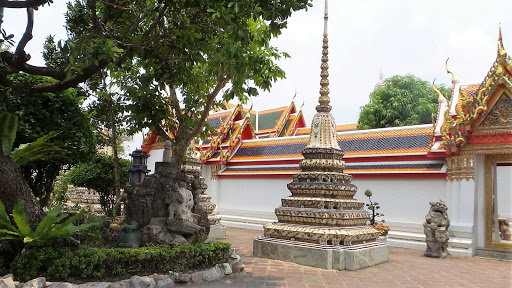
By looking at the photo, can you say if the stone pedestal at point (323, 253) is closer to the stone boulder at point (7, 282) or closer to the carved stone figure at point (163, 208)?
the carved stone figure at point (163, 208)

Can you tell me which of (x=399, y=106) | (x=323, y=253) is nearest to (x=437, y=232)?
(x=323, y=253)

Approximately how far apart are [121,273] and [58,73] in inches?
119

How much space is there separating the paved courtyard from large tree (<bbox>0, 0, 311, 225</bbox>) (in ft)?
10.7

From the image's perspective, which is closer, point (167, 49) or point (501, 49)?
point (167, 49)

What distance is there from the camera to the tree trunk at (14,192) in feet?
20.5

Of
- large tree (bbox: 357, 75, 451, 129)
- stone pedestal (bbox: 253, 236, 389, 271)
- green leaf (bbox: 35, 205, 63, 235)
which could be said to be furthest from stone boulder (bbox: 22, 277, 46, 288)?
large tree (bbox: 357, 75, 451, 129)

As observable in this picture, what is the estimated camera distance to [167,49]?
24.8ft

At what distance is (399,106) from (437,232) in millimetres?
15971

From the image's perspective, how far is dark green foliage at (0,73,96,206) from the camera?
8.73 metres

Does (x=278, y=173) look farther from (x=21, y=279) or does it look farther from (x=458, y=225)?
(x=21, y=279)

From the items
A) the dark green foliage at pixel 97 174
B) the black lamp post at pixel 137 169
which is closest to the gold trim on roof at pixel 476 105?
the black lamp post at pixel 137 169

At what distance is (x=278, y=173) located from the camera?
1639 cm

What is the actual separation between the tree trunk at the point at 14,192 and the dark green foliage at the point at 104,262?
2.49 feet

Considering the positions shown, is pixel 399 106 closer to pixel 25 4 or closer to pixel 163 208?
pixel 163 208
